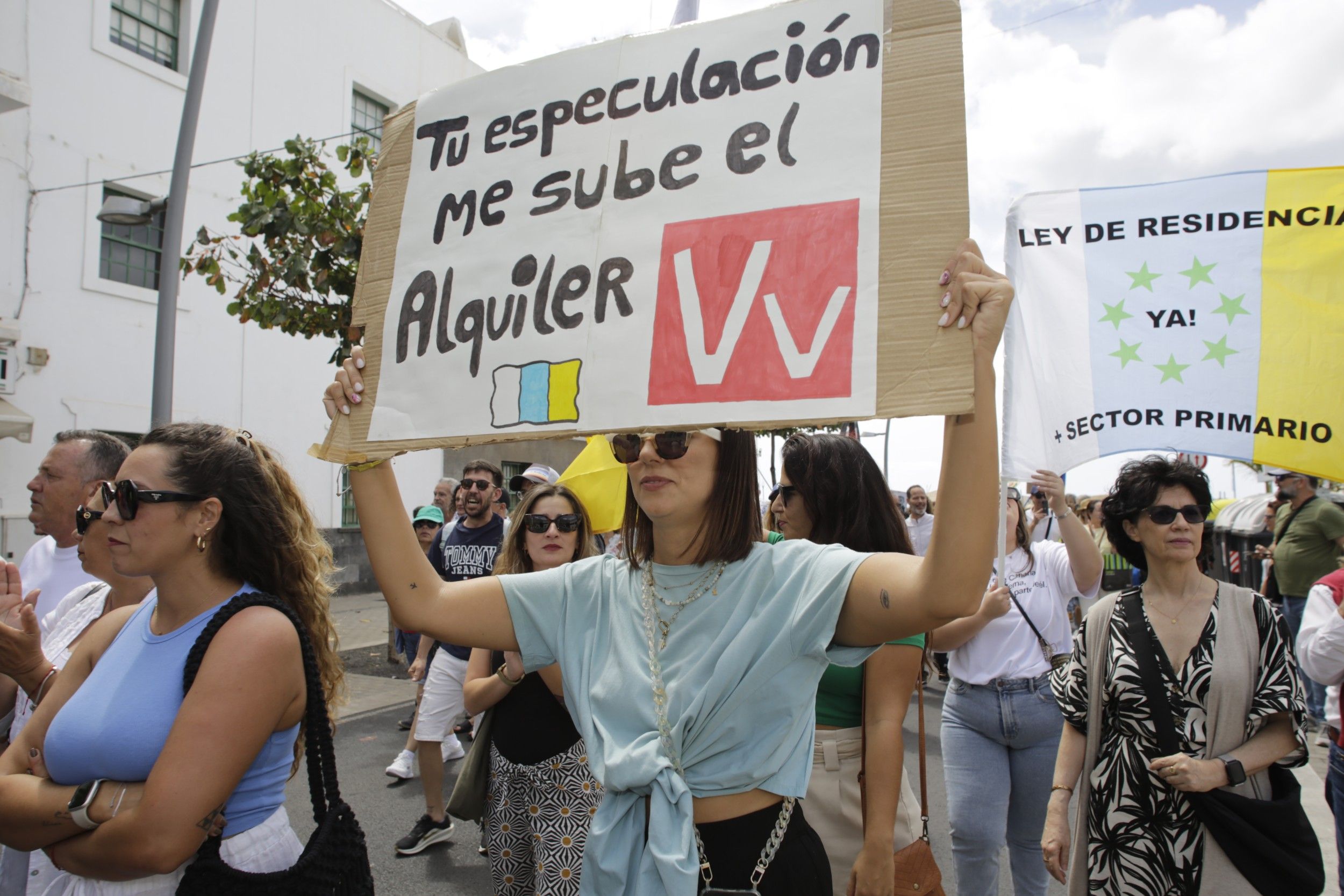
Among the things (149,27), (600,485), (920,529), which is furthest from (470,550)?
(149,27)

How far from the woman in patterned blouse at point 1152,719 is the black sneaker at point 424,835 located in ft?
11.0

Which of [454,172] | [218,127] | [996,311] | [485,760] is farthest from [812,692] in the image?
[218,127]

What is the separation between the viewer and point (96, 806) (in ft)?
5.74

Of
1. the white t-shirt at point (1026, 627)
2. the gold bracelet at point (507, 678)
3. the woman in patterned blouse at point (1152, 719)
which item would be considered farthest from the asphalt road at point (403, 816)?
the woman in patterned blouse at point (1152, 719)

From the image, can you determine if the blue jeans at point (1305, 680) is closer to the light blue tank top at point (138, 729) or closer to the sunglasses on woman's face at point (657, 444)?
the sunglasses on woman's face at point (657, 444)

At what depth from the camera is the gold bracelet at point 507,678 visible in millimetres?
3074

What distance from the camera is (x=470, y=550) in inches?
231

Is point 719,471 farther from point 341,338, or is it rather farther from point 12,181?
point 12,181

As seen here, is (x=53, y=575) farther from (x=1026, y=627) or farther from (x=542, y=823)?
(x=1026, y=627)

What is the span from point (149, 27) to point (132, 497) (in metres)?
14.7

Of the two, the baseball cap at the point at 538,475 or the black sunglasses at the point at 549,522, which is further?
the baseball cap at the point at 538,475

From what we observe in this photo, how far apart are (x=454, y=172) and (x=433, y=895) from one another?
364 cm

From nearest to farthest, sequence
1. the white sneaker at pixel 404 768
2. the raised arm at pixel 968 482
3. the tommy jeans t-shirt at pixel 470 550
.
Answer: the raised arm at pixel 968 482, the tommy jeans t-shirt at pixel 470 550, the white sneaker at pixel 404 768

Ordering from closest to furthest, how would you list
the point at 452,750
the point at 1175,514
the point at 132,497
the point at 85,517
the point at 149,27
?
Answer: the point at 132,497, the point at 85,517, the point at 1175,514, the point at 452,750, the point at 149,27
